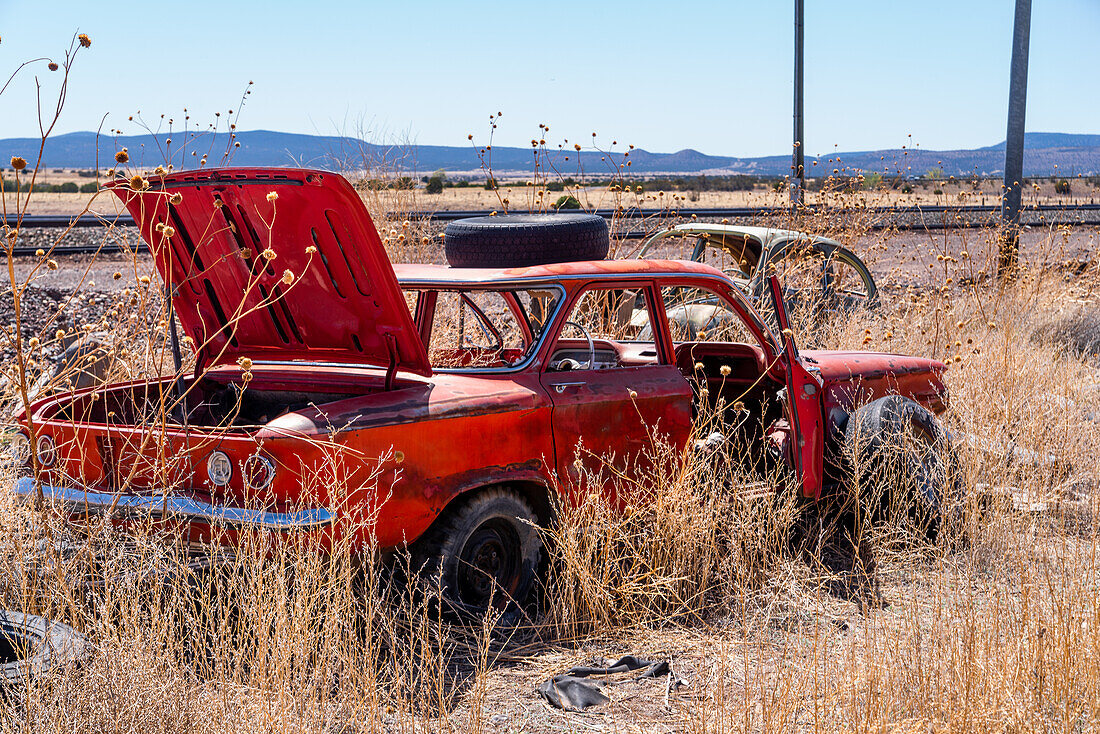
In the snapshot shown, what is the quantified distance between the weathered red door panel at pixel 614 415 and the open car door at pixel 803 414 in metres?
0.62

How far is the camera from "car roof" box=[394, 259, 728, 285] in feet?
14.7

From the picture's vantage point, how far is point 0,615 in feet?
11.8

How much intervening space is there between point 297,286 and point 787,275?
6.27m

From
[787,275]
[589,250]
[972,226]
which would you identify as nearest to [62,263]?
[787,275]

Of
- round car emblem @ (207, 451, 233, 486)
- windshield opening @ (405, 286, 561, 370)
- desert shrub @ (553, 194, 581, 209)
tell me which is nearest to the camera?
round car emblem @ (207, 451, 233, 486)

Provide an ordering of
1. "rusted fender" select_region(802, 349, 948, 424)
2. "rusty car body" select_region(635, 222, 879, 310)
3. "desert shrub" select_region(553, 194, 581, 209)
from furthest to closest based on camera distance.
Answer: "desert shrub" select_region(553, 194, 581, 209)
"rusty car body" select_region(635, 222, 879, 310)
"rusted fender" select_region(802, 349, 948, 424)

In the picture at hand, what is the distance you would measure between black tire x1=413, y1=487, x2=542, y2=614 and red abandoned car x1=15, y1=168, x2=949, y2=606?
0.4 inches

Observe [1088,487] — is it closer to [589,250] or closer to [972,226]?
[589,250]

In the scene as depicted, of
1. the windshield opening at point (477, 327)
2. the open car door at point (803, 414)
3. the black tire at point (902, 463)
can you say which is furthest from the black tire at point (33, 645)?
the black tire at point (902, 463)

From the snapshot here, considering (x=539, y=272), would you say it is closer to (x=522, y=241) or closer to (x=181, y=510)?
(x=522, y=241)

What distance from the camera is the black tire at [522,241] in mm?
5215

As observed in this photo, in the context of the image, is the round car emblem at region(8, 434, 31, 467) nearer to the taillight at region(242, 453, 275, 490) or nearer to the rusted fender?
the taillight at region(242, 453, 275, 490)

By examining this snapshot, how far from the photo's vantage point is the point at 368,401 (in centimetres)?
392

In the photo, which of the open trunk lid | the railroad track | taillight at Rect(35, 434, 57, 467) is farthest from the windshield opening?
the railroad track
